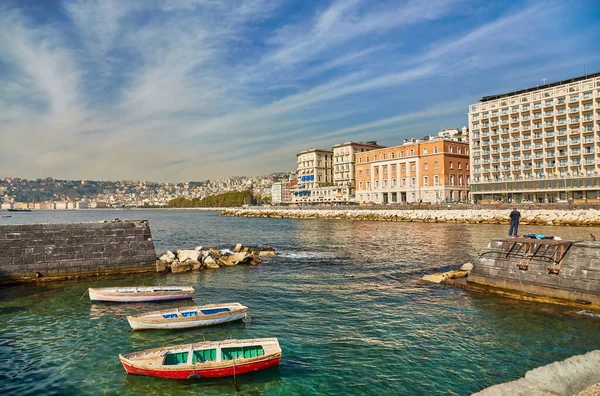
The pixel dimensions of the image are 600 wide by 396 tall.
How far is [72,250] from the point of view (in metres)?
24.3

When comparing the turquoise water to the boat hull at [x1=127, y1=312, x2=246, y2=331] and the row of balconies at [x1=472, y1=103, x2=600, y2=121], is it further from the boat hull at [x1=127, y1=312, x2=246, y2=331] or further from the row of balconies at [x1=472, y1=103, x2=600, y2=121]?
Answer: the row of balconies at [x1=472, y1=103, x2=600, y2=121]

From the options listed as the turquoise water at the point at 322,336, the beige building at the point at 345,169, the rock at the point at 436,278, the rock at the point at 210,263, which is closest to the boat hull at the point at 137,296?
the turquoise water at the point at 322,336

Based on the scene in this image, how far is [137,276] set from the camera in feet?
83.2

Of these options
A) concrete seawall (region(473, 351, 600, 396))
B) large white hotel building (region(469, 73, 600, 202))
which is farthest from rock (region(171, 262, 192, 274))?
large white hotel building (region(469, 73, 600, 202))

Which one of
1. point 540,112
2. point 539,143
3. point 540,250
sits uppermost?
point 540,112

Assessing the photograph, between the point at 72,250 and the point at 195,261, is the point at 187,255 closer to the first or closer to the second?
the point at 195,261

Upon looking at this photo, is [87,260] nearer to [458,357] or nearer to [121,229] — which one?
[121,229]

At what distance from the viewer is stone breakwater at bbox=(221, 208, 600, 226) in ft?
200

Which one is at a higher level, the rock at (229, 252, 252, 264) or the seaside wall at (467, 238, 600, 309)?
the seaside wall at (467, 238, 600, 309)

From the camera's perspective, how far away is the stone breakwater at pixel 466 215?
60969 millimetres

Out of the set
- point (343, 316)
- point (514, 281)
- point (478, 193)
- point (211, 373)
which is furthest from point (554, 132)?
point (211, 373)

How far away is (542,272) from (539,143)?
332 feet

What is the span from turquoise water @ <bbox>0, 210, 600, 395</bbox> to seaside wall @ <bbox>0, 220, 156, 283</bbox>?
1.44 meters

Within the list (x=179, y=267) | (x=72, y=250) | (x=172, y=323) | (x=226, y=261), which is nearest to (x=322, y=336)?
(x=172, y=323)
